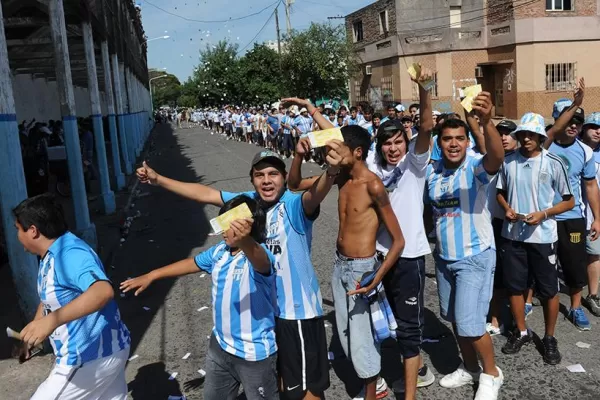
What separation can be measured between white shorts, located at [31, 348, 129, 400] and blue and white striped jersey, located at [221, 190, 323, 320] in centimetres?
95

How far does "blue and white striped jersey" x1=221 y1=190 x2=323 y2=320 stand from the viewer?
3.12 m

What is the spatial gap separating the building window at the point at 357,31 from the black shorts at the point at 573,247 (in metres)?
35.1

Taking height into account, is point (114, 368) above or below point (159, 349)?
above

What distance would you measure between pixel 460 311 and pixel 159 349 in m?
2.81

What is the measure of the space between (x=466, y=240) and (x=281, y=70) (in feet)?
106

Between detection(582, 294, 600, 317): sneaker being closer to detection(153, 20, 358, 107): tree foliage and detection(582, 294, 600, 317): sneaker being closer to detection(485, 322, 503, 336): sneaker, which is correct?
detection(485, 322, 503, 336): sneaker

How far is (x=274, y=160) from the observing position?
3.08 m

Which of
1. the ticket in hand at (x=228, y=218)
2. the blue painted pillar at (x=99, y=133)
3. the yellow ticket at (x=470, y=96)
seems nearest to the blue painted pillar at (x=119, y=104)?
the blue painted pillar at (x=99, y=133)

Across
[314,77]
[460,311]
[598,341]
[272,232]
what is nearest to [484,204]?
[460,311]

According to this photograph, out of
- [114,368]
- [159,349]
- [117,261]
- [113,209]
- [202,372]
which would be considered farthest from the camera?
[113,209]

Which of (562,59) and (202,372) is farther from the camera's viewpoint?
(562,59)

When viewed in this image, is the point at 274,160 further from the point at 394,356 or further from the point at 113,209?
the point at 113,209

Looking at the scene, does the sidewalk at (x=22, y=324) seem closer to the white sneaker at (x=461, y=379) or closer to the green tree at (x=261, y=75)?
the white sneaker at (x=461, y=379)

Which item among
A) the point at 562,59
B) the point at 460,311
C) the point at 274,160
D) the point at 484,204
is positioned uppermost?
the point at 562,59
